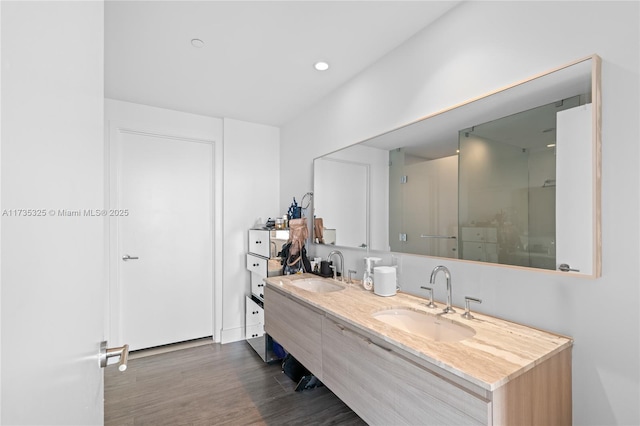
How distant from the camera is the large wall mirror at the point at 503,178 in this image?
1188mm

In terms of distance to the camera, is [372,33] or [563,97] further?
[372,33]

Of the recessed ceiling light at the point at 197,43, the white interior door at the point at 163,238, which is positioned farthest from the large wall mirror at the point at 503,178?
the white interior door at the point at 163,238

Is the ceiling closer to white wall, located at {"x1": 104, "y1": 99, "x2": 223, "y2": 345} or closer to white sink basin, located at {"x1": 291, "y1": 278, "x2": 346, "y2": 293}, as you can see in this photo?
white wall, located at {"x1": 104, "y1": 99, "x2": 223, "y2": 345}

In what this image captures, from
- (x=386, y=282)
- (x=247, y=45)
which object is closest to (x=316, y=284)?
(x=386, y=282)

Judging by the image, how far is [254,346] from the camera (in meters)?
3.14

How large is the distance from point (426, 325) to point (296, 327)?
88 cm

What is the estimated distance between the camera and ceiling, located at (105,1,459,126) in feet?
5.58

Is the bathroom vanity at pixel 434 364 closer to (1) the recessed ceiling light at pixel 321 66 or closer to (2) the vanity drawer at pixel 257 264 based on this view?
(2) the vanity drawer at pixel 257 264

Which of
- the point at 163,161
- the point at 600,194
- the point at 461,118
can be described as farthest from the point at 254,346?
the point at 600,194

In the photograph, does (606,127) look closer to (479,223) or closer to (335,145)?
(479,223)

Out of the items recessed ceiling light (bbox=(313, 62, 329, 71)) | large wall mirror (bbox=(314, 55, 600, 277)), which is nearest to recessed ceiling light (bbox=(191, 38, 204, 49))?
recessed ceiling light (bbox=(313, 62, 329, 71))

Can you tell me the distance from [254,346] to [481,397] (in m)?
2.66

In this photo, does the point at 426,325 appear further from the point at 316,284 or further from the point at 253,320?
the point at 253,320

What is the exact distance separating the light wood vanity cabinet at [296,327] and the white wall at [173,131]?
1161 mm
